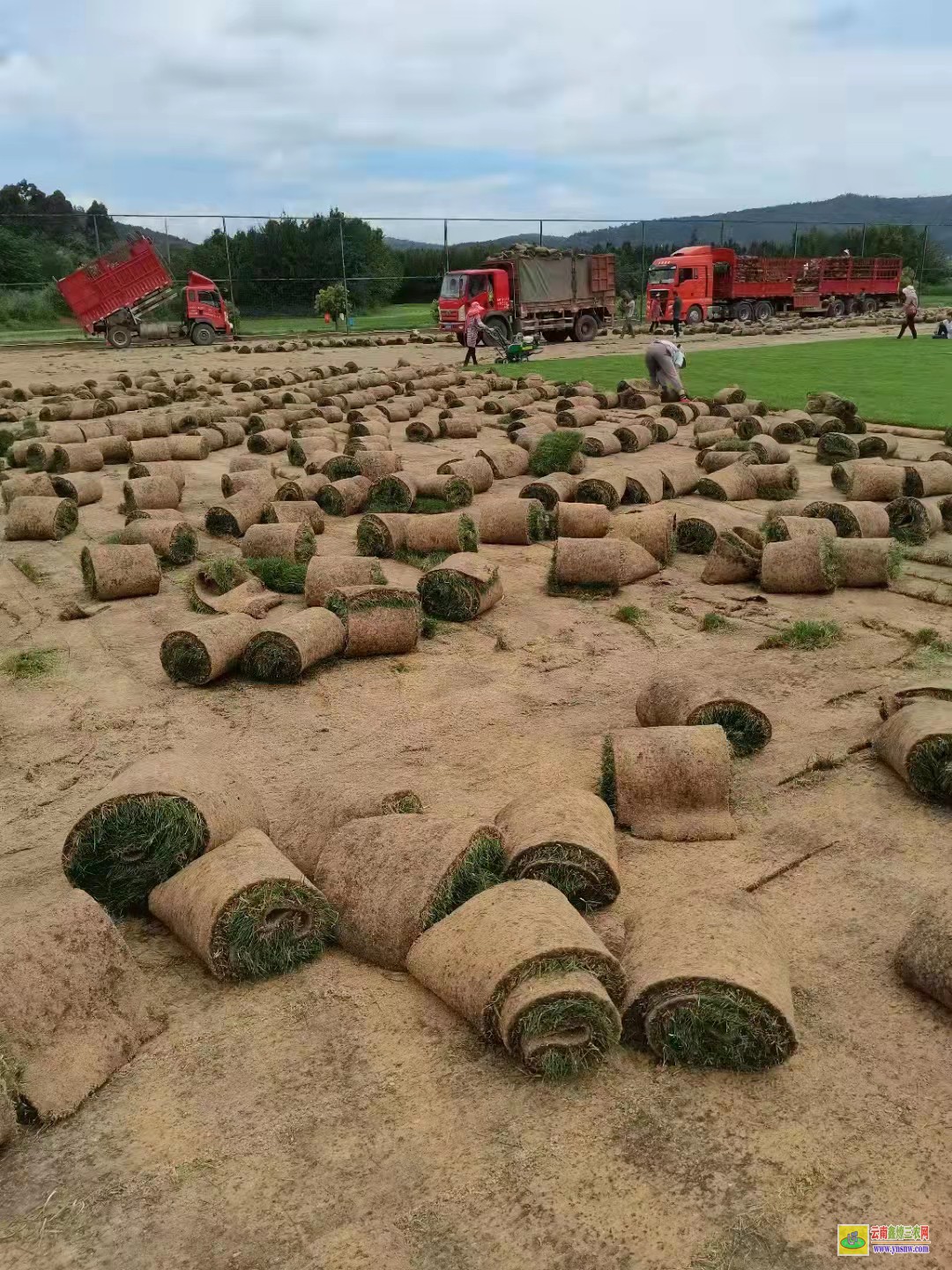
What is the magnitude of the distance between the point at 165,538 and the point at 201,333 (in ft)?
110

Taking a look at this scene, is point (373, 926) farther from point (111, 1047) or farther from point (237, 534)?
→ point (237, 534)

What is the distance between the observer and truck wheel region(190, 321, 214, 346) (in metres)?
41.4

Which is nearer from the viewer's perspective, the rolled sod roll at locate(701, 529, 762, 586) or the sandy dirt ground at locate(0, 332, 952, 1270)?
the sandy dirt ground at locate(0, 332, 952, 1270)

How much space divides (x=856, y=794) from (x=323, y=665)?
4.10 m

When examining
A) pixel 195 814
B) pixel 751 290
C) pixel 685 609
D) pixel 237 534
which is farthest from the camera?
pixel 751 290

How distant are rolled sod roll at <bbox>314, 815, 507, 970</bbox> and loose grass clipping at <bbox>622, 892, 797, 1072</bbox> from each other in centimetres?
89

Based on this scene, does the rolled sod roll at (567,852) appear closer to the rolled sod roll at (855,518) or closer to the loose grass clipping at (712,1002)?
the loose grass clipping at (712,1002)

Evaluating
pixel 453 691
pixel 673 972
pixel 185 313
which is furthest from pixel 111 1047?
pixel 185 313

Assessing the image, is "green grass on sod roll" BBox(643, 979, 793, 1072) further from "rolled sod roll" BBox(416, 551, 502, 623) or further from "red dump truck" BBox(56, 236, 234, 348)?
"red dump truck" BBox(56, 236, 234, 348)

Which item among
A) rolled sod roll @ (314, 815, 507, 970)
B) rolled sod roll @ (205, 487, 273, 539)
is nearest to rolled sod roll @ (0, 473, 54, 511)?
rolled sod roll @ (205, 487, 273, 539)

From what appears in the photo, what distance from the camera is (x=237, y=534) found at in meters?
12.0

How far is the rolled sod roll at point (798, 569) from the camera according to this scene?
9266 mm

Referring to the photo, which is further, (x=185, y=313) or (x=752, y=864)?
(x=185, y=313)

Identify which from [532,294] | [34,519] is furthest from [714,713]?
[532,294]
